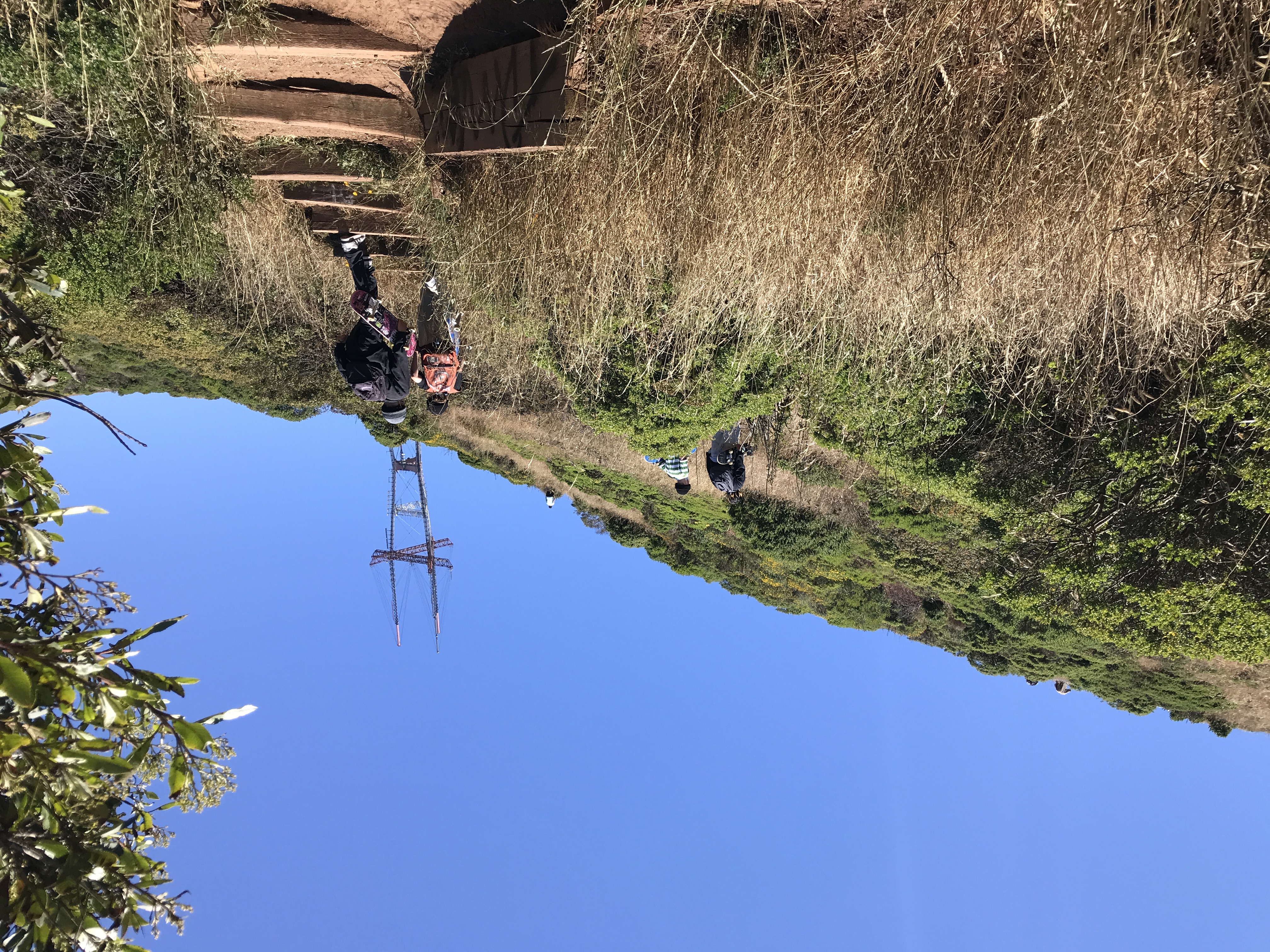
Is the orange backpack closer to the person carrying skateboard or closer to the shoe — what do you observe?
the shoe

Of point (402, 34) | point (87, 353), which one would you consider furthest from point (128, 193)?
point (87, 353)

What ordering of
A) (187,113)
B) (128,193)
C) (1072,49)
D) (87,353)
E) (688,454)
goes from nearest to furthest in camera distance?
(1072,49)
(187,113)
(128,193)
(688,454)
(87,353)

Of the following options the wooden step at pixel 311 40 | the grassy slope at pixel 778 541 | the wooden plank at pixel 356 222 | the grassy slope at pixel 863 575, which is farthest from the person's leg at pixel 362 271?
the grassy slope at pixel 863 575

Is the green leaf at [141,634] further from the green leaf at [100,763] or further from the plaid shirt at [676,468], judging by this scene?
the plaid shirt at [676,468]

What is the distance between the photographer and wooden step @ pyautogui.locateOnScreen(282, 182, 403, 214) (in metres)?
5.90

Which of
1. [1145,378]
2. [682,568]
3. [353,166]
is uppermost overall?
[353,166]

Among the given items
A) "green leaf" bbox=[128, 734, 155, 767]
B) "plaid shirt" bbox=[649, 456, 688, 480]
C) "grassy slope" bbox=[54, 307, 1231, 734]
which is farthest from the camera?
"plaid shirt" bbox=[649, 456, 688, 480]

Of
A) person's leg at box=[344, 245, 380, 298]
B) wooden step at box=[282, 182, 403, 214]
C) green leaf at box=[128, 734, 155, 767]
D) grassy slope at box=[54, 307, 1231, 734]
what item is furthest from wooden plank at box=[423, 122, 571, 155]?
grassy slope at box=[54, 307, 1231, 734]

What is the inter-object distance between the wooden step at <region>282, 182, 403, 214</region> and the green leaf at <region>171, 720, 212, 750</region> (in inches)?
188

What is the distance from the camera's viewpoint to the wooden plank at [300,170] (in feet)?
18.0

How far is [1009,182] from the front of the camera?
3404 millimetres

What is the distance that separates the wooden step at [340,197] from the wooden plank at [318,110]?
3.81 feet

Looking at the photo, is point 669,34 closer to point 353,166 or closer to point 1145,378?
point 353,166

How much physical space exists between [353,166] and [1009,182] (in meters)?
4.63
